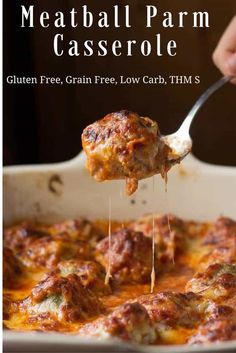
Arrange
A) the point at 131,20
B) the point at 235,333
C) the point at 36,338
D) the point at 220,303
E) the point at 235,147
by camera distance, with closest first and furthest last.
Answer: the point at 36,338 < the point at 235,333 < the point at 220,303 < the point at 131,20 < the point at 235,147

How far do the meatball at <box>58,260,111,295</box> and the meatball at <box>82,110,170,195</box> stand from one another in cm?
38

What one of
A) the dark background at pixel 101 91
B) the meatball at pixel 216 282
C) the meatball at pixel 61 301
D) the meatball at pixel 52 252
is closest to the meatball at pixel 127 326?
the meatball at pixel 61 301

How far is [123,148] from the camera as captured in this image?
102 inches

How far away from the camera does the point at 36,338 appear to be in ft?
6.42

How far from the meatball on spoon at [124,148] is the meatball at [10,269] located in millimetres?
572

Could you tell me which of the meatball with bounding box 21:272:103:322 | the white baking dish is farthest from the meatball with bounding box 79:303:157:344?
the white baking dish

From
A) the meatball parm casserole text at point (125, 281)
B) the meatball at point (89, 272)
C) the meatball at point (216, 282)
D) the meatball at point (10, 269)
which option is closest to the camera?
the meatball parm casserole text at point (125, 281)

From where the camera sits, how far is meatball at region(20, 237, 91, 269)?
314 cm

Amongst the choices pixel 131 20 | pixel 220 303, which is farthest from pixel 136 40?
pixel 220 303

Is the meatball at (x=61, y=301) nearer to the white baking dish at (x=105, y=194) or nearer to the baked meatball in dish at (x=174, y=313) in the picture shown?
the baked meatball in dish at (x=174, y=313)

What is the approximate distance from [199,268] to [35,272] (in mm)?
626

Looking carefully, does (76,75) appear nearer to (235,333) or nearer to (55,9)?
(55,9)

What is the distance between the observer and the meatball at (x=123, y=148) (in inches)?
102

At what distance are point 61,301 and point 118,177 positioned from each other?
44 cm
